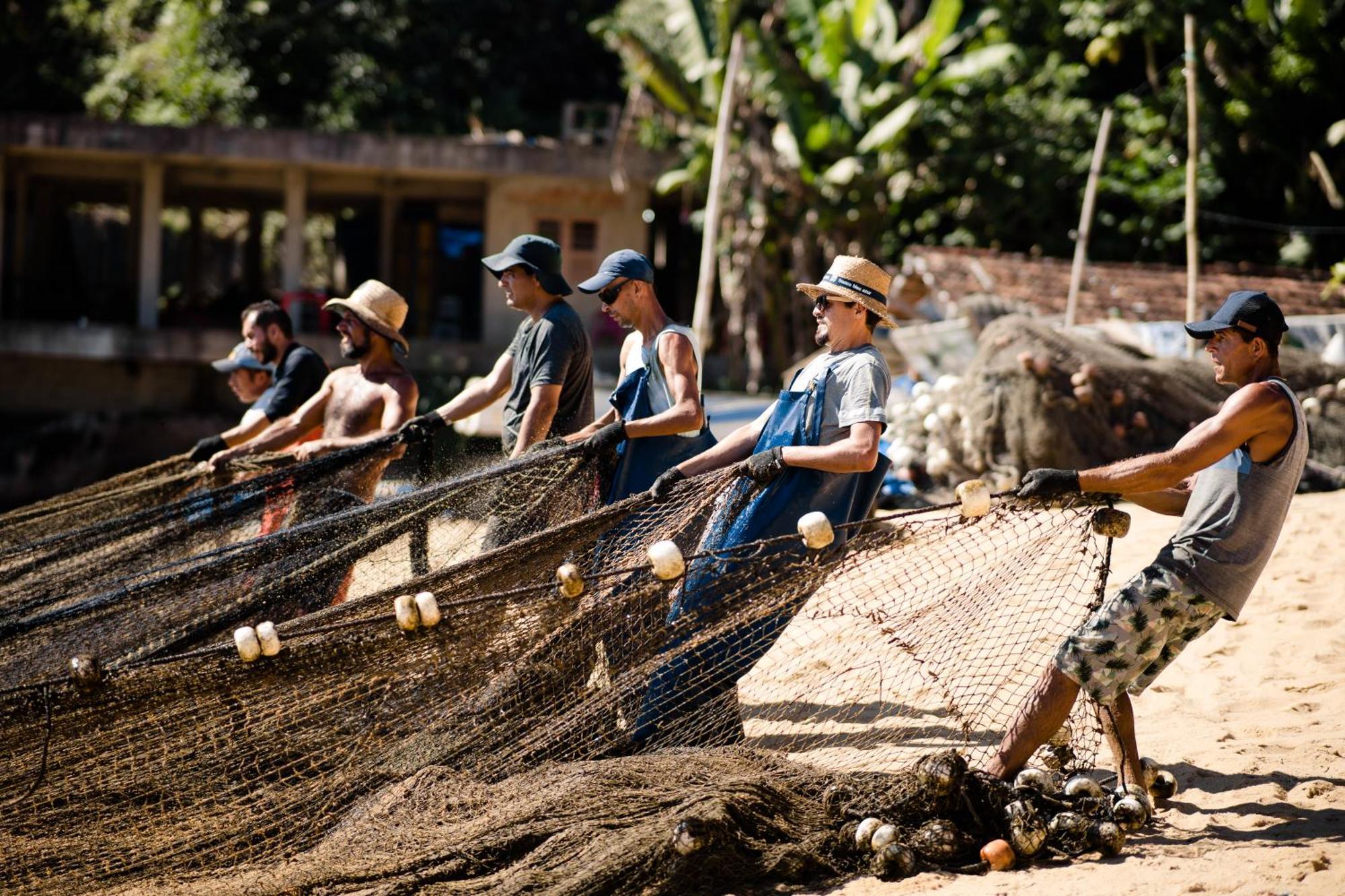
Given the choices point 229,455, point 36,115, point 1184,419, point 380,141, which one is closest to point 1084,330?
point 1184,419

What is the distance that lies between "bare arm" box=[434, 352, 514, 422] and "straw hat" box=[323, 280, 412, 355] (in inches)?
14.6

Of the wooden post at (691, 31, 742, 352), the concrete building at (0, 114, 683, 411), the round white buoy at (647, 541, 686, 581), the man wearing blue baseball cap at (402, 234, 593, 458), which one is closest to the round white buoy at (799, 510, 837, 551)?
the round white buoy at (647, 541, 686, 581)

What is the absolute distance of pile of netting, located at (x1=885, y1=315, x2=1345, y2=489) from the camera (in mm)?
9516

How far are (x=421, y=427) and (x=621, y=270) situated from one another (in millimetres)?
1207

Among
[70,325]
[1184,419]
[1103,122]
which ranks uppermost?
[1103,122]

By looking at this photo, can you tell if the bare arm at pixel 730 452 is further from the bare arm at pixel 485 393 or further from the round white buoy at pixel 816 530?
the bare arm at pixel 485 393

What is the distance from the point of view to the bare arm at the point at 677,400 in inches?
187

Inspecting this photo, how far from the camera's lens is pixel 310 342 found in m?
19.4

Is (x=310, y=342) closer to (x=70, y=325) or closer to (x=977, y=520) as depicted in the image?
(x=70, y=325)

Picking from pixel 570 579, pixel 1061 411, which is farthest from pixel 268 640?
pixel 1061 411

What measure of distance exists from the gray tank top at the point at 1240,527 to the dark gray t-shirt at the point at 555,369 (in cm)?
237

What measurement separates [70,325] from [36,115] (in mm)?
3055

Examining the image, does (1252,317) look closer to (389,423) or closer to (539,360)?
(539,360)

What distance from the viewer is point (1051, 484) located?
3.90 m
